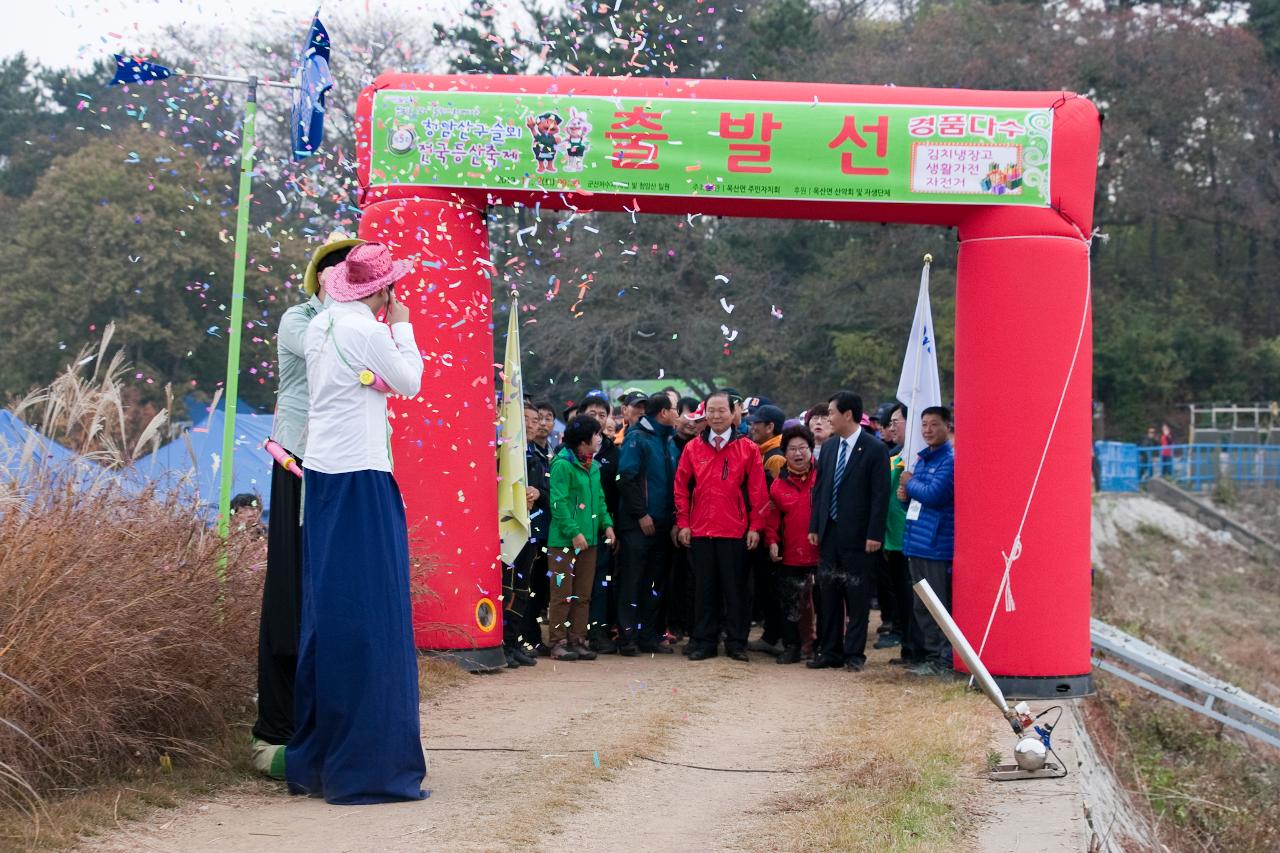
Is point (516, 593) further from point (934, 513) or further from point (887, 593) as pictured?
point (887, 593)

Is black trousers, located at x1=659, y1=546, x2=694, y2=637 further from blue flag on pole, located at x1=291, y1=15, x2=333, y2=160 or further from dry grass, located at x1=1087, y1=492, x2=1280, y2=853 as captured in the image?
blue flag on pole, located at x1=291, y1=15, x2=333, y2=160

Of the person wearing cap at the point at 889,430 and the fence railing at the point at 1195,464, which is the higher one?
the person wearing cap at the point at 889,430

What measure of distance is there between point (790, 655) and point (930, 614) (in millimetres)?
1657

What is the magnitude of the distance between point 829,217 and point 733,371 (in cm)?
2221

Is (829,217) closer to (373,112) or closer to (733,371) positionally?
(373,112)

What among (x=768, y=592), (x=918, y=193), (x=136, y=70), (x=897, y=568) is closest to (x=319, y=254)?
(x=136, y=70)

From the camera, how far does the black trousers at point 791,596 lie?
11281 millimetres

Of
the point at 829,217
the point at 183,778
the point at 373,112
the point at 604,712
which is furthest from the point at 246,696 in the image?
the point at 829,217

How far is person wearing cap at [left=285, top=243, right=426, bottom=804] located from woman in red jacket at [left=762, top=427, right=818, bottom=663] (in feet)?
18.6

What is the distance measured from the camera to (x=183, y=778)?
6.04m

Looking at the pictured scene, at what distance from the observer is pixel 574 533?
10633mm

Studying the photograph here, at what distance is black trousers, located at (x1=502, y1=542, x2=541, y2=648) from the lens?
34.1 feet

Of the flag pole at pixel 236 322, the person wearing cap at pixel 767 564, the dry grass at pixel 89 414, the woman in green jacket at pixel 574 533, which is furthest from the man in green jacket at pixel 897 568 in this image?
the dry grass at pixel 89 414

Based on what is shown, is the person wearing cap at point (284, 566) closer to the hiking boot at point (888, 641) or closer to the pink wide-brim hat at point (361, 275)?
the pink wide-brim hat at point (361, 275)
